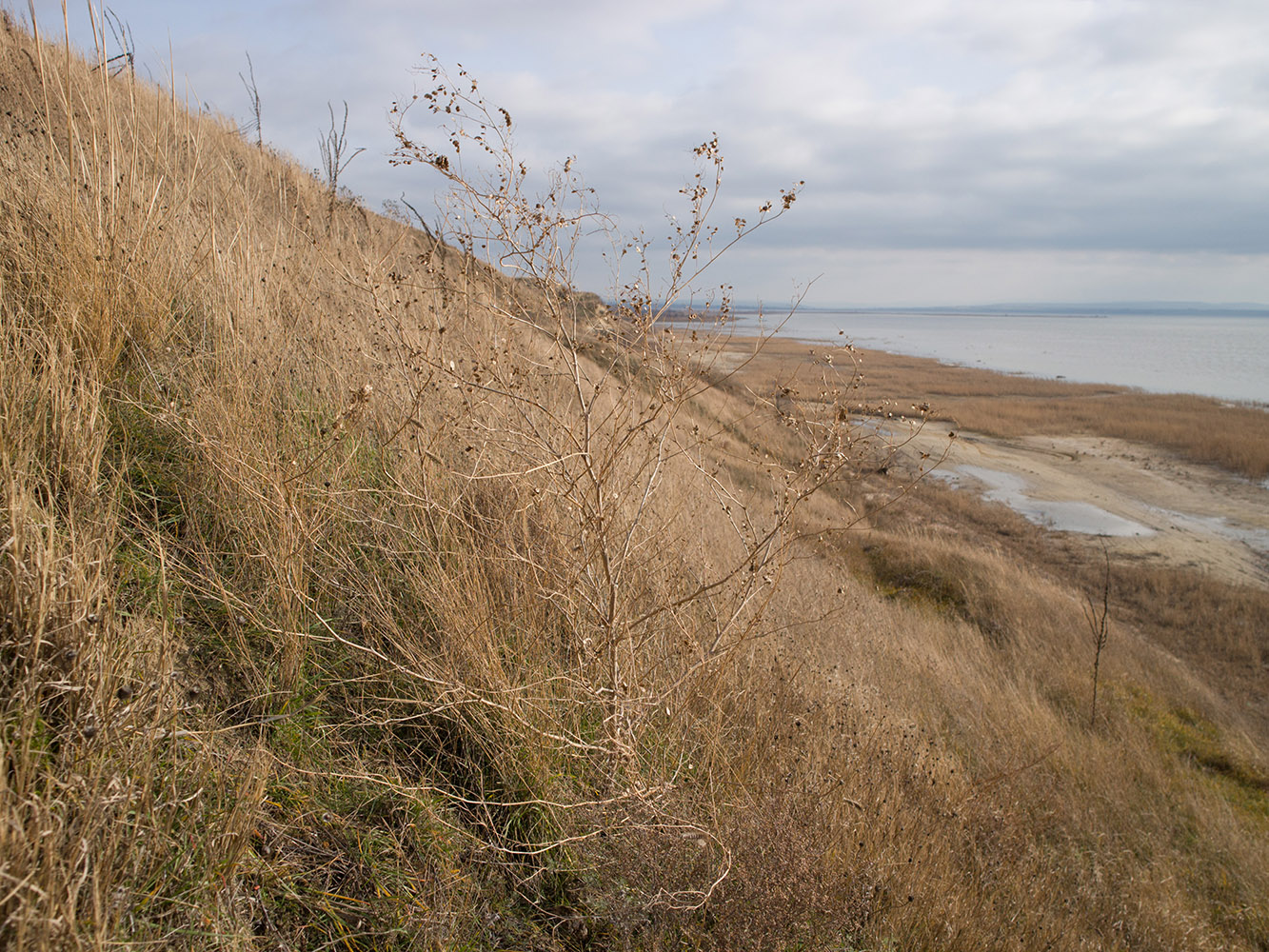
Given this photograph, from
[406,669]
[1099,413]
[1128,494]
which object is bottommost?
[1128,494]

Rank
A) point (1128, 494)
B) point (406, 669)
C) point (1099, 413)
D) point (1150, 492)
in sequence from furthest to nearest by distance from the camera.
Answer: point (1099, 413), point (1150, 492), point (1128, 494), point (406, 669)

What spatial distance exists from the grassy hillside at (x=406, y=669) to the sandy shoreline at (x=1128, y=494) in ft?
27.0

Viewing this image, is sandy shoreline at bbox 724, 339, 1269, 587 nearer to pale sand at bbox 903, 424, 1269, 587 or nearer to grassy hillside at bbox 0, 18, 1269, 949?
pale sand at bbox 903, 424, 1269, 587

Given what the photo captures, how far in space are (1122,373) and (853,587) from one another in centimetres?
5135

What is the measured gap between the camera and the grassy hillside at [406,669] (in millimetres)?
1633

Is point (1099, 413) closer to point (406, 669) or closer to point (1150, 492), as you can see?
point (1150, 492)

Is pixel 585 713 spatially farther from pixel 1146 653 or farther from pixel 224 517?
pixel 1146 653

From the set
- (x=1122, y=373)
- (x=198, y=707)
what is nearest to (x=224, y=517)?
(x=198, y=707)

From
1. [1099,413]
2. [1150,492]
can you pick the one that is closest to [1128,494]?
[1150,492]

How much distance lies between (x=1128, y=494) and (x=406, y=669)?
21.8m

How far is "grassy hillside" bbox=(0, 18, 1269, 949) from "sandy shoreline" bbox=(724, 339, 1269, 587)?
8236 millimetres

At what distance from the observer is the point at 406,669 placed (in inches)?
87.6

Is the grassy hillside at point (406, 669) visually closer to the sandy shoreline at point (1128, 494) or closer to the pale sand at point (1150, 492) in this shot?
the sandy shoreline at point (1128, 494)

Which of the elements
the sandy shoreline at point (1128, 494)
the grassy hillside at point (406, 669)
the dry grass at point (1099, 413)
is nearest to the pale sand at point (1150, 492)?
the sandy shoreline at point (1128, 494)
